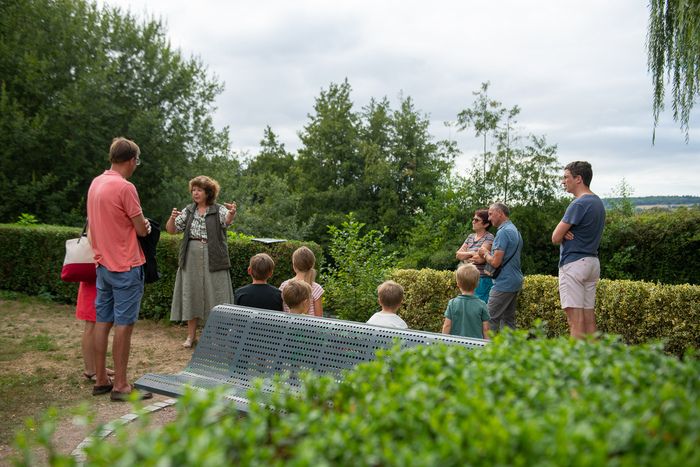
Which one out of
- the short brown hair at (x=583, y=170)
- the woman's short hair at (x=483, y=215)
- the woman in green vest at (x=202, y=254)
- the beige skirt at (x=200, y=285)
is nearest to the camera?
the short brown hair at (x=583, y=170)

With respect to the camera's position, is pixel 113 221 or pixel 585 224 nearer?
pixel 113 221

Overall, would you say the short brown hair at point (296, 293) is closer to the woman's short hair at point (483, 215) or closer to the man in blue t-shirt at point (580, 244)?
the man in blue t-shirt at point (580, 244)

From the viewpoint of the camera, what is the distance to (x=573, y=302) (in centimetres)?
589

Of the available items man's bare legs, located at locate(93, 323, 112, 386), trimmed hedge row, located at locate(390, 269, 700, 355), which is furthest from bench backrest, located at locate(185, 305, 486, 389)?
trimmed hedge row, located at locate(390, 269, 700, 355)

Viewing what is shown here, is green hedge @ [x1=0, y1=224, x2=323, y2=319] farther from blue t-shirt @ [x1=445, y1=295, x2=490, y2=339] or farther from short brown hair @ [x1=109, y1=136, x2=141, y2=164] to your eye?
blue t-shirt @ [x1=445, y1=295, x2=490, y2=339]

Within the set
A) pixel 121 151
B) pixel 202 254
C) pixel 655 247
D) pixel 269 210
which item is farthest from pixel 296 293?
pixel 269 210

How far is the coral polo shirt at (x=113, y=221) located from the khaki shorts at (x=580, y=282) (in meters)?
3.77

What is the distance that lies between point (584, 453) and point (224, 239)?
6.37 metres

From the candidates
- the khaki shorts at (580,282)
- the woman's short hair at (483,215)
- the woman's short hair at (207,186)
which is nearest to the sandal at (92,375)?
the woman's short hair at (207,186)

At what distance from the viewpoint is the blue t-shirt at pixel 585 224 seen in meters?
5.82

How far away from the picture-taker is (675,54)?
27.3 ft

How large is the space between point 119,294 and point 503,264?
379cm

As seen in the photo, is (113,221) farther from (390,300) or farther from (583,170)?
(583,170)

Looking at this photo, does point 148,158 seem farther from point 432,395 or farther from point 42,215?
point 432,395
